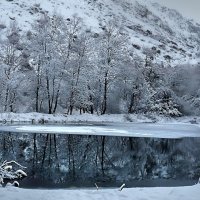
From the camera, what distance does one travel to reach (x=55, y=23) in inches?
2181

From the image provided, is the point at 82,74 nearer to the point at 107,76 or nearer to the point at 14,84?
the point at 107,76

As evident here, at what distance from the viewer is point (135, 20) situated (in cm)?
15100

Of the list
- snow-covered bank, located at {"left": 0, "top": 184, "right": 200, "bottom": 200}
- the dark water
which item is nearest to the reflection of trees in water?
the dark water

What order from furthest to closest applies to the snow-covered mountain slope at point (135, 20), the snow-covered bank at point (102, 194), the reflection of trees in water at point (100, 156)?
1. the snow-covered mountain slope at point (135, 20)
2. the reflection of trees in water at point (100, 156)
3. the snow-covered bank at point (102, 194)

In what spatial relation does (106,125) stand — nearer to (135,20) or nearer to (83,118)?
(83,118)

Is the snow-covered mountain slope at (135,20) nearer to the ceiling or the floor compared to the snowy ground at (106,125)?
nearer to the ceiling

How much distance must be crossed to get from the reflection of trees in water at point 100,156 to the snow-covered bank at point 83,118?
13028 millimetres

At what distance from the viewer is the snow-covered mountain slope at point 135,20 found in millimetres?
113562

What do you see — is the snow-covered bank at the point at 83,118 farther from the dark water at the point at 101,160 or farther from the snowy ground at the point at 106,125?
the dark water at the point at 101,160

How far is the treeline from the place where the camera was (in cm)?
5328

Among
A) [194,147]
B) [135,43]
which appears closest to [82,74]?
[194,147]

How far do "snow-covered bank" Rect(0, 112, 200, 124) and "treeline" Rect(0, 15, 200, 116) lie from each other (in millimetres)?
1762

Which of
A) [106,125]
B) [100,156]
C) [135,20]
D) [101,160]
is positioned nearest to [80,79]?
[106,125]

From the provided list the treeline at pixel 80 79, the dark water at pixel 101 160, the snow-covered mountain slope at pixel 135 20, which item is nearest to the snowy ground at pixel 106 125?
the treeline at pixel 80 79
